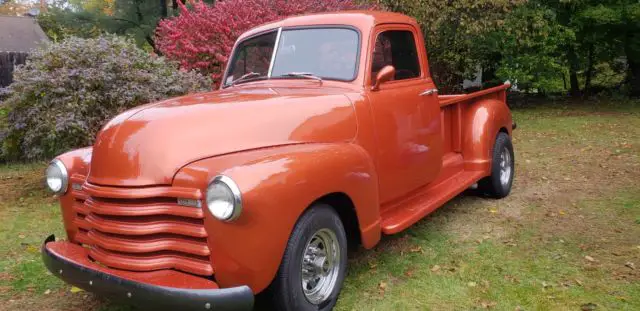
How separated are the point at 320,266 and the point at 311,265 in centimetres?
7

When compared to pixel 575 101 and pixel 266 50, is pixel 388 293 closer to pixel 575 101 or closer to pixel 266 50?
pixel 266 50

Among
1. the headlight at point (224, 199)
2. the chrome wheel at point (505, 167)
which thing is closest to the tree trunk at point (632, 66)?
the chrome wheel at point (505, 167)

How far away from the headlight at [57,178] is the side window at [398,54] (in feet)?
7.43

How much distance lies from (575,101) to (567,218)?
12.8m

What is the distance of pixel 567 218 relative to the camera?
535 cm

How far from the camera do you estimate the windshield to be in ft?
13.5

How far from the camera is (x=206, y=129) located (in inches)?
121

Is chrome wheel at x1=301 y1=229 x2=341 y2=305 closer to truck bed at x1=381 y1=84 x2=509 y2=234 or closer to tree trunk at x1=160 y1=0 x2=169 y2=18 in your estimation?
truck bed at x1=381 y1=84 x2=509 y2=234

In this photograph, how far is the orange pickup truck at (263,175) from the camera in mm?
2697

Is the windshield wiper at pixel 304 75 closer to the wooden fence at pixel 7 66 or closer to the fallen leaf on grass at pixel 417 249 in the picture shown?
the fallen leaf on grass at pixel 417 249

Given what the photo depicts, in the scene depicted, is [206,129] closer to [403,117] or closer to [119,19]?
[403,117]

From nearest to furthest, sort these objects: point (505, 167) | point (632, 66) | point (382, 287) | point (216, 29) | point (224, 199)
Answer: point (224, 199) < point (382, 287) < point (505, 167) < point (216, 29) < point (632, 66)

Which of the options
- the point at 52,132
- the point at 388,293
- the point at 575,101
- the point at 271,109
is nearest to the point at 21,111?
the point at 52,132

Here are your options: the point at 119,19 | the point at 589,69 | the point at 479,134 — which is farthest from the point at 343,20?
the point at 119,19
